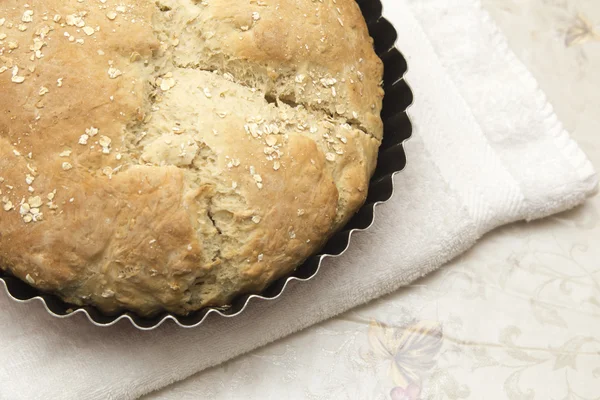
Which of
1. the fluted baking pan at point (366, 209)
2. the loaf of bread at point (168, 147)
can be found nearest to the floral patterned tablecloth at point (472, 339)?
the fluted baking pan at point (366, 209)

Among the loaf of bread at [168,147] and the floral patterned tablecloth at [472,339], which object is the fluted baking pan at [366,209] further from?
the floral patterned tablecloth at [472,339]

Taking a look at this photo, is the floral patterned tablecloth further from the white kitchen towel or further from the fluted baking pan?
the fluted baking pan

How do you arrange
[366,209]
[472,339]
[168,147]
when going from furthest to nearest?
1. [472,339]
2. [366,209]
3. [168,147]

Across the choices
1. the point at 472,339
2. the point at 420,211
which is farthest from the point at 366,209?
the point at 472,339

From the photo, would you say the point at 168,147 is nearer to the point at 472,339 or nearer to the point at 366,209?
the point at 366,209

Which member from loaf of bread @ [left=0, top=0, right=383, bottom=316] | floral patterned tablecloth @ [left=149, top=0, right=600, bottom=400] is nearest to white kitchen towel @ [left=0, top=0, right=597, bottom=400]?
floral patterned tablecloth @ [left=149, top=0, right=600, bottom=400]

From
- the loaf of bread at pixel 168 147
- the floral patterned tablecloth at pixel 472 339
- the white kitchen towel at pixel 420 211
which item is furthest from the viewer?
the floral patterned tablecloth at pixel 472 339
